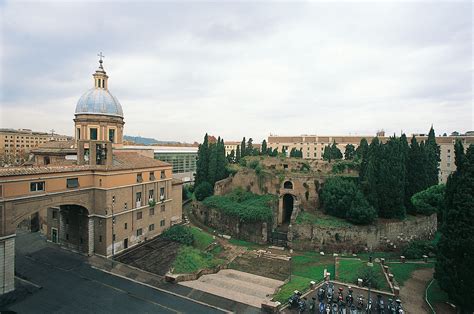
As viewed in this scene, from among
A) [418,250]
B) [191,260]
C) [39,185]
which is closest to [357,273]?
[418,250]

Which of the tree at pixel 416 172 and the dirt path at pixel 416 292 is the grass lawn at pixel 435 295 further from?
the tree at pixel 416 172

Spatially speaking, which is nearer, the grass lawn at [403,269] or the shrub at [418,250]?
the grass lawn at [403,269]

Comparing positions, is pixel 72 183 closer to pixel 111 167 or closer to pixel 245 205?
pixel 111 167

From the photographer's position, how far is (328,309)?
18.9 m

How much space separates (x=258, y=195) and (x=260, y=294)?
67.2ft

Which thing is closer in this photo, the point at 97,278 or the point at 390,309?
the point at 390,309

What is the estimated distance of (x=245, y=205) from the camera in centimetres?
3847

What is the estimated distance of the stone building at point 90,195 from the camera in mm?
21641

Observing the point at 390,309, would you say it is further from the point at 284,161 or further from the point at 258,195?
the point at 284,161

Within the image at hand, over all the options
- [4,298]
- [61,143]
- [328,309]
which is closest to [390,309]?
[328,309]

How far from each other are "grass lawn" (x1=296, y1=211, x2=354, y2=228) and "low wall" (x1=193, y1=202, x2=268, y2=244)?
4740mm

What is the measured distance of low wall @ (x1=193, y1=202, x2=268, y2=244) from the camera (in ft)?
114

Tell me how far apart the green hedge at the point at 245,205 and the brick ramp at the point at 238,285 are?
924 cm

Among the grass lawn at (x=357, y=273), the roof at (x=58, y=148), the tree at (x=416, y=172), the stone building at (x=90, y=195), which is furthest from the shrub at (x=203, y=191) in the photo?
the tree at (x=416, y=172)
